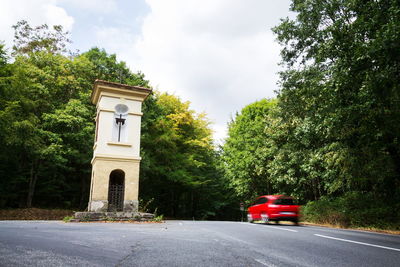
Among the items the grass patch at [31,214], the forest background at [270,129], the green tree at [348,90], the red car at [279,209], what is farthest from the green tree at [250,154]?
the grass patch at [31,214]

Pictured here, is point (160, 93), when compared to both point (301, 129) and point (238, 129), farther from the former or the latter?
point (301, 129)

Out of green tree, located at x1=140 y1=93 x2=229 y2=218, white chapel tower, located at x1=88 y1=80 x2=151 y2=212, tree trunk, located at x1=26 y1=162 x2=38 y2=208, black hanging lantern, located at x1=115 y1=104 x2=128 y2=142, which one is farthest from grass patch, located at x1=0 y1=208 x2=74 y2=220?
black hanging lantern, located at x1=115 y1=104 x2=128 y2=142

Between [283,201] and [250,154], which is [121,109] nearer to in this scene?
[283,201]

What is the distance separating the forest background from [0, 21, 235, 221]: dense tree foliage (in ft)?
0.31

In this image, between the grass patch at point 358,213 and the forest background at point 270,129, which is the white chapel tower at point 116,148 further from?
the grass patch at point 358,213

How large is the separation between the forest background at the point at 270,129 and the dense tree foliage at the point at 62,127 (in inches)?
3.7

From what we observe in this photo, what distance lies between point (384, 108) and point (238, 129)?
2249 cm

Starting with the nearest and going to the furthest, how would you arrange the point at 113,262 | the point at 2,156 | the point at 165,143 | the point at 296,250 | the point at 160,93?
the point at 113,262
the point at 296,250
the point at 2,156
the point at 165,143
the point at 160,93

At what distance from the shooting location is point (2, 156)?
2158 cm

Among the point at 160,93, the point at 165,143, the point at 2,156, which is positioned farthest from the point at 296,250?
the point at 160,93

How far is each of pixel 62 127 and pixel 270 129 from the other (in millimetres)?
15645

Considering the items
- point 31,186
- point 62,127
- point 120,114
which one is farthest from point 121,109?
point 31,186

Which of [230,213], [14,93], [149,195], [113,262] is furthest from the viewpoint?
[230,213]

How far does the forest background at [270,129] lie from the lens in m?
11.2
